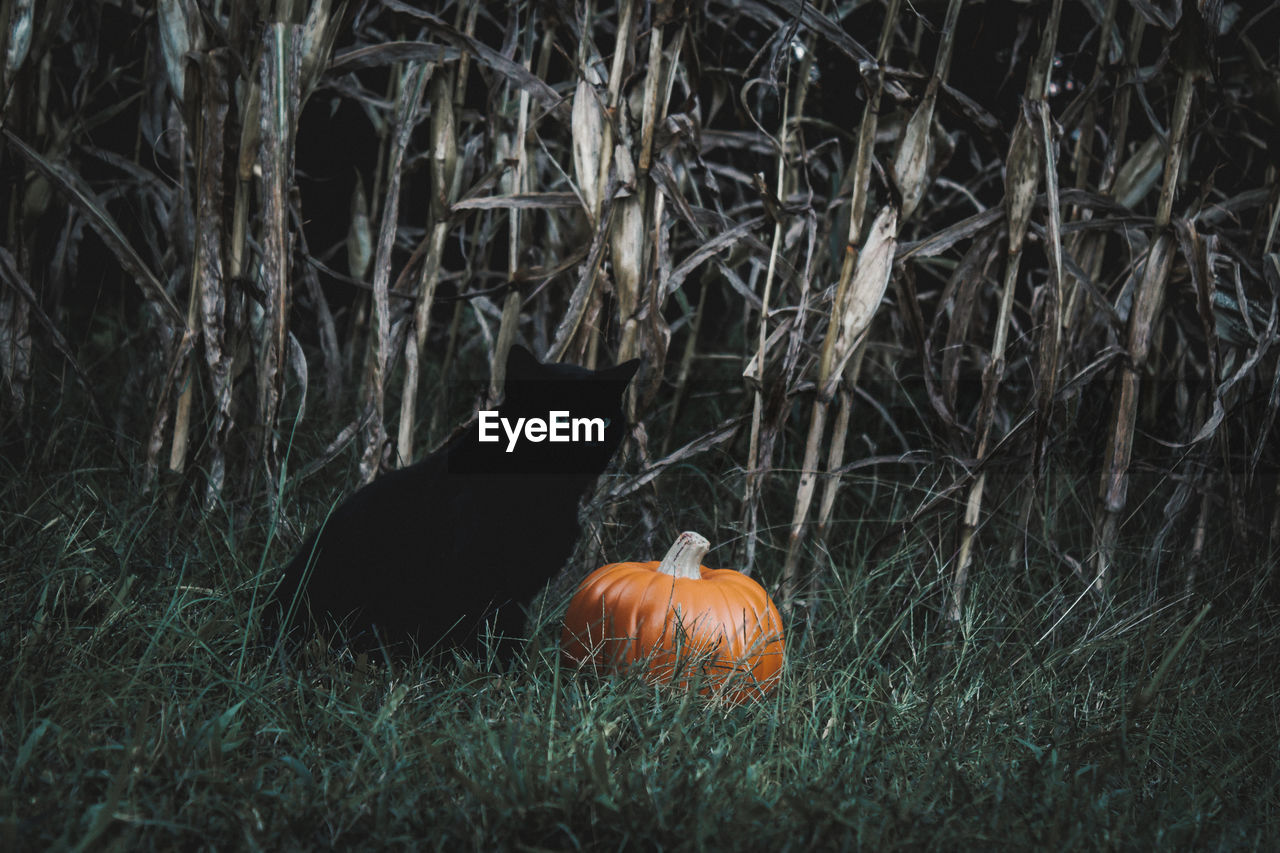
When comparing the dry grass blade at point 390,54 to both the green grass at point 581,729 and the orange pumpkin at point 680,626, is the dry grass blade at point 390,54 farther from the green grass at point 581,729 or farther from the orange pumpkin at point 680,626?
the orange pumpkin at point 680,626

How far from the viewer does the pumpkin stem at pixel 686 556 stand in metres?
1.77

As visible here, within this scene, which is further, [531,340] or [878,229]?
[531,340]

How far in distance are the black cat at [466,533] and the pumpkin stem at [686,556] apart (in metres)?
0.21

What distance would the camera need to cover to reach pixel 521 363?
1.69m

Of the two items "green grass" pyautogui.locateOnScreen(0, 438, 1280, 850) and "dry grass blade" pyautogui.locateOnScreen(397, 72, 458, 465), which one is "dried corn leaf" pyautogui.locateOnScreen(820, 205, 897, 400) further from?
"dry grass blade" pyautogui.locateOnScreen(397, 72, 458, 465)

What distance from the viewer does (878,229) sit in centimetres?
180

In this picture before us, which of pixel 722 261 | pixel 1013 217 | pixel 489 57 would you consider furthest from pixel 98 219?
pixel 1013 217

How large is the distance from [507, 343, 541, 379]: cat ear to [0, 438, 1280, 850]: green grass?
52cm

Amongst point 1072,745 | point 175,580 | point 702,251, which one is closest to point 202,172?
point 175,580

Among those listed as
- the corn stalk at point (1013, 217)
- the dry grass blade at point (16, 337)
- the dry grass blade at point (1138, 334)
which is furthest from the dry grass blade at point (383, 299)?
the dry grass blade at point (1138, 334)

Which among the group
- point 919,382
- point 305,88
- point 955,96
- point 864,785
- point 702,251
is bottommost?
point 864,785

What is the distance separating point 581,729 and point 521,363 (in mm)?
667

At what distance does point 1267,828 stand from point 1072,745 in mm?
261

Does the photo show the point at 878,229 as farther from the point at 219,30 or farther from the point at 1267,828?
the point at 219,30
